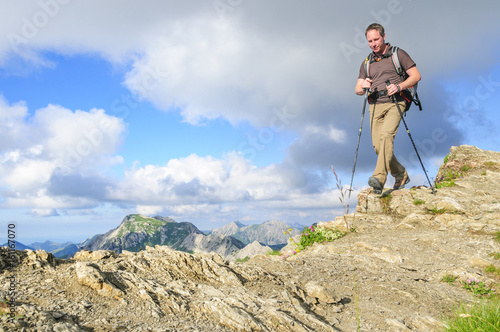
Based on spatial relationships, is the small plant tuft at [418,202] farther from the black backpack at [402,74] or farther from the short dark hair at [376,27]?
the short dark hair at [376,27]

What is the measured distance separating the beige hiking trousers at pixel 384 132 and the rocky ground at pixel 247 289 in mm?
2969

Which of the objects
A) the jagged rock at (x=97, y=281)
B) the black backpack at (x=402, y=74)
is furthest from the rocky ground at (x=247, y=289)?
the black backpack at (x=402, y=74)

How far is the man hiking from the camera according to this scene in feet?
33.7

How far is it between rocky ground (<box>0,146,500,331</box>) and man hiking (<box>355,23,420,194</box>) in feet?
10.8

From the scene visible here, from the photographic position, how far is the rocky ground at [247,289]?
3650 mm

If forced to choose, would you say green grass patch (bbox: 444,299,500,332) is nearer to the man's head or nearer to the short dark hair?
the man's head


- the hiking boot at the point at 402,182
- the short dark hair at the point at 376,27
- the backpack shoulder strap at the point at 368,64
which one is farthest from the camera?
the hiking boot at the point at 402,182

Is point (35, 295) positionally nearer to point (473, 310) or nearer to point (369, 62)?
point (473, 310)

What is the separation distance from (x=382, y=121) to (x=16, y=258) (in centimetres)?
1153

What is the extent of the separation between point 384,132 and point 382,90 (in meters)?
1.53

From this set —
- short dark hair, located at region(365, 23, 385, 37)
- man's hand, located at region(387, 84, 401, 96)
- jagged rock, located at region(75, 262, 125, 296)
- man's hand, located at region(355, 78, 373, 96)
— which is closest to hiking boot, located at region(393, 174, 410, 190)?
man's hand, located at region(387, 84, 401, 96)

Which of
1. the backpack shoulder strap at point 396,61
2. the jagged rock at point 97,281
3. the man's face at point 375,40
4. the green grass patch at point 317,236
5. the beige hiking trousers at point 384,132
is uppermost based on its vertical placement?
the man's face at point 375,40

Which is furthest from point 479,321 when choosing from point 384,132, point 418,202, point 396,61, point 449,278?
point 418,202

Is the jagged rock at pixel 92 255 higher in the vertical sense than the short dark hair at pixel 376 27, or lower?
lower
